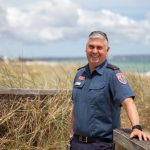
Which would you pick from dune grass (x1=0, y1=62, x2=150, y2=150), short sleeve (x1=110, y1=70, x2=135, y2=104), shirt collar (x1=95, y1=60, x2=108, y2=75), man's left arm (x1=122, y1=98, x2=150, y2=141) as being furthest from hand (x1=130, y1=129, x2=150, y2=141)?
dune grass (x1=0, y1=62, x2=150, y2=150)

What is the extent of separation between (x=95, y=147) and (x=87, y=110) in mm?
272

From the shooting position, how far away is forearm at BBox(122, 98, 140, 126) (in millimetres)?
2818

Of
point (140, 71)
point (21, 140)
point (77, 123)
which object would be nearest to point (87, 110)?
point (77, 123)

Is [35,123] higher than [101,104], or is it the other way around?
[101,104]

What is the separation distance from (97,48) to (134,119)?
1.99 ft

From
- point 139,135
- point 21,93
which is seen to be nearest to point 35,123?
point 21,93

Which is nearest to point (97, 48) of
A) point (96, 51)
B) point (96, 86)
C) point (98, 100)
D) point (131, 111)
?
point (96, 51)

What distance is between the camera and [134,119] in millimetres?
2826

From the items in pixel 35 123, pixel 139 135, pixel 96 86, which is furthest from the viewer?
pixel 35 123

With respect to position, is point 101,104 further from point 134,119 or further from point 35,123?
point 35,123

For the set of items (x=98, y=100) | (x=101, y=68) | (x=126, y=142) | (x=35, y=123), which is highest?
(x=101, y=68)

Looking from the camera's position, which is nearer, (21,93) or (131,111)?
(131,111)

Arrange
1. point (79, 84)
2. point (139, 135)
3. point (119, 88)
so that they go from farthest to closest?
point (79, 84)
point (119, 88)
point (139, 135)

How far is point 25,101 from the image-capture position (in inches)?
201
